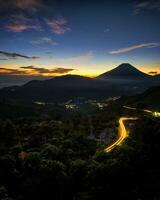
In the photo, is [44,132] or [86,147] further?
[44,132]

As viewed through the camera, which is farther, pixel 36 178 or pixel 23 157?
pixel 23 157

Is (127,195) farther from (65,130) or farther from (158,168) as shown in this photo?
(65,130)

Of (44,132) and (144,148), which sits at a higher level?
(144,148)

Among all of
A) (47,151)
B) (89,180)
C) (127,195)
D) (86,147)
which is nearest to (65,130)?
(86,147)

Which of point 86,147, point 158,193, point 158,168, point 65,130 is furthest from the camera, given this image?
point 65,130

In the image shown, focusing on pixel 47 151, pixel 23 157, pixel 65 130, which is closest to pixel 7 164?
pixel 23 157

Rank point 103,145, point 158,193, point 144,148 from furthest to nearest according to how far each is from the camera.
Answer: point 103,145 < point 144,148 < point 158,193

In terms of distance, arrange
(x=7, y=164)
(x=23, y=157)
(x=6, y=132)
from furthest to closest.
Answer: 1. (x=6, y=132)
2. (x=23, y=157)
3. (x=7, y=164)

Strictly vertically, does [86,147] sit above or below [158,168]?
below

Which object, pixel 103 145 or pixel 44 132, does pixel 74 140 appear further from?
pixel 44 132

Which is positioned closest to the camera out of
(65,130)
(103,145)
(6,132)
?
(103,145)
